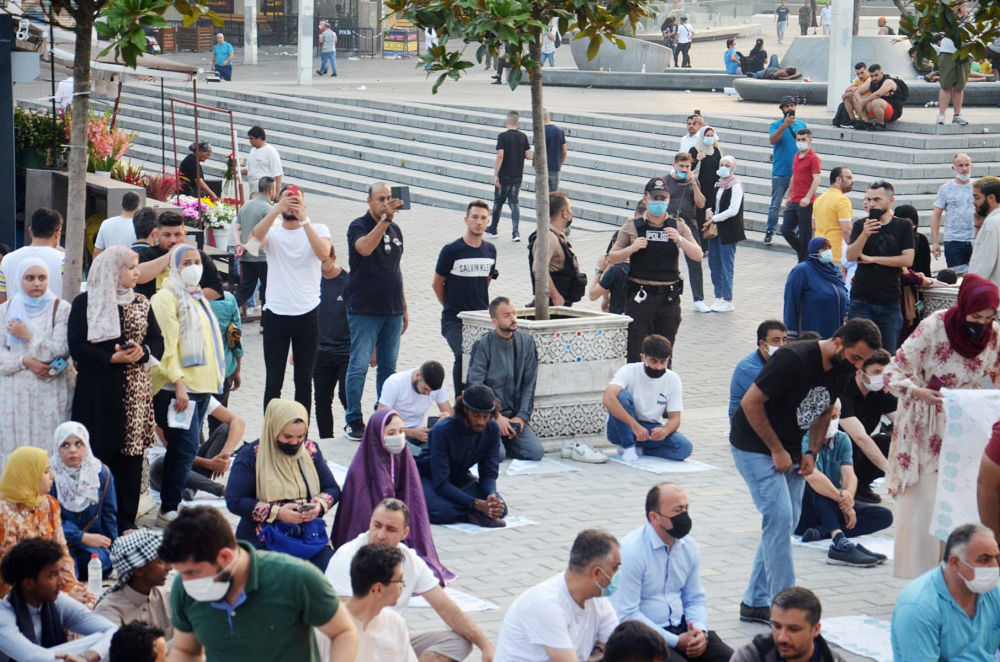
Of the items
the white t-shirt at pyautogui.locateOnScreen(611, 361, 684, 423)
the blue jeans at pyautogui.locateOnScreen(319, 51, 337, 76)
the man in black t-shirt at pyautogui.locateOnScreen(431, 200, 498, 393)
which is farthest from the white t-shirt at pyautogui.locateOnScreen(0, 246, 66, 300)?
the blue jeans at pyautogui.locateOnScreen(319, 51, 337, 76)

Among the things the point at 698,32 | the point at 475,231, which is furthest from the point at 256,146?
the point at 698,32

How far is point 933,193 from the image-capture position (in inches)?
790

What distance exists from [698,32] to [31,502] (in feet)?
154

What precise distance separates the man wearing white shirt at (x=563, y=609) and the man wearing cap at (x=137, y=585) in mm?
1556

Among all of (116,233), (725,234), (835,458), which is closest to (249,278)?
(116,233)

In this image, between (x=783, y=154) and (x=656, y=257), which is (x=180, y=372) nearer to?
(x=656, y=257)

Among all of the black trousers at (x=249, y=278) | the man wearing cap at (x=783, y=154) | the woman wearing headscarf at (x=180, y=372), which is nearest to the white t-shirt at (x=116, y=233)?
the black trousers at (x=249, y=278)

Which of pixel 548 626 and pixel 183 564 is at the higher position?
pixel 183 564

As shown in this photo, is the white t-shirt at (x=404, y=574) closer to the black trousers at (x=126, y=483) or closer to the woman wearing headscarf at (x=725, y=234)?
the black trousers at (x=126, y=483)

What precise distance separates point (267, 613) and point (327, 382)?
6.34m

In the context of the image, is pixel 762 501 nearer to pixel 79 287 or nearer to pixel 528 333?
pixel 528 333

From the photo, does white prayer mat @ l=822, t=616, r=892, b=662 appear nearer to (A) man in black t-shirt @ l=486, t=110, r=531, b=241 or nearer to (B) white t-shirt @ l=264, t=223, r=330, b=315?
(B) white t-shirt @ l=264, t=223, r=330, b=315

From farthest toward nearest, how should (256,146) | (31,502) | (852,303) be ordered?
(256,146) < (852,303) < (31,502)

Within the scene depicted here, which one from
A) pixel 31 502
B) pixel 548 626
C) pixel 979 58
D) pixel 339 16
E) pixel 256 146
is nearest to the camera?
pixel 548 626
